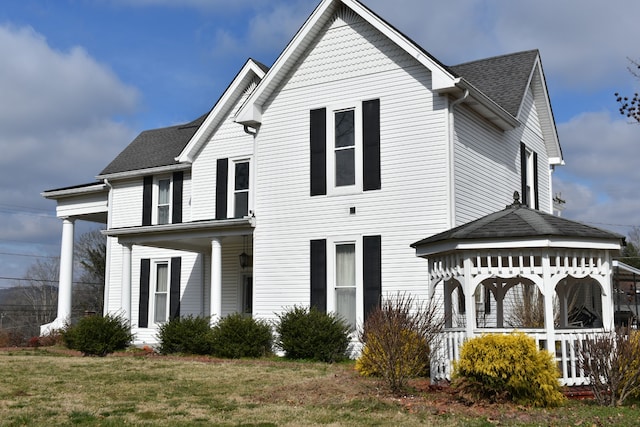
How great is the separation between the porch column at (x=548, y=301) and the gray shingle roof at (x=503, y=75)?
9.36 m

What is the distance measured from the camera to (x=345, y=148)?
1805 cm

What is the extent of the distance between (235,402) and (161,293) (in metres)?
14.2

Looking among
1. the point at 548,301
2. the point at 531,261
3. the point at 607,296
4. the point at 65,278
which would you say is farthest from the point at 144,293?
the point at 607,296

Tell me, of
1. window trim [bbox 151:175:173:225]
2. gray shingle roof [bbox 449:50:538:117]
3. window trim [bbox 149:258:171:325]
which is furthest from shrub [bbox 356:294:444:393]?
window trim [bbox 151:175:173:225]

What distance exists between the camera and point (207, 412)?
387 inches

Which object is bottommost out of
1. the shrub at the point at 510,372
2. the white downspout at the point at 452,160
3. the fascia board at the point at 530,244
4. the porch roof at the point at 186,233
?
the shrub at the point at 510,372

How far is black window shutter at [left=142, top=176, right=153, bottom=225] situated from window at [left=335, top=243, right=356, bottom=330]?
30.9 ft

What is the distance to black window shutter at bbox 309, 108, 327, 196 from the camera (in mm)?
18219

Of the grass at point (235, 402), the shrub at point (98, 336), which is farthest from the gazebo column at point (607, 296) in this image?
the shrub at point (98, 336)

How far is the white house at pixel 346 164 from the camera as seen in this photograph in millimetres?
16953

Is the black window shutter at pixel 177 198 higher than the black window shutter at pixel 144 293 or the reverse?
higher

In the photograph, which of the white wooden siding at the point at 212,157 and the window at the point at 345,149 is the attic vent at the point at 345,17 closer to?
the window at the point at 345,149

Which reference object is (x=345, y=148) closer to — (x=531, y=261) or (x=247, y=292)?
(x=247, y=292)

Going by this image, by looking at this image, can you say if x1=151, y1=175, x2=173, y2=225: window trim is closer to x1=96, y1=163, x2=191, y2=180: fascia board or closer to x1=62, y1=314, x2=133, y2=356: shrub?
x1=96, y1=163, x2=191, y2=180: fascia board
